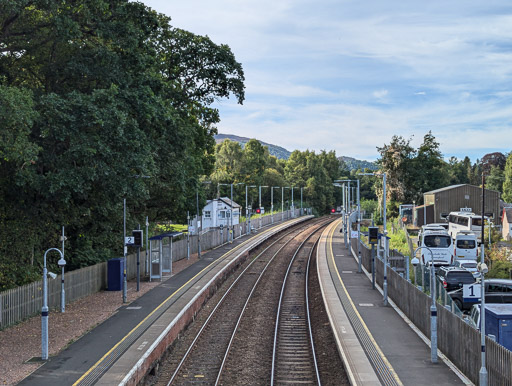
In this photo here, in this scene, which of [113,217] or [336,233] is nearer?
[113,217]

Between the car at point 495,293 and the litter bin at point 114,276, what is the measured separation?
16861mm

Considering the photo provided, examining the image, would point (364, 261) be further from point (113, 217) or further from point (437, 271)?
point (113, 217)

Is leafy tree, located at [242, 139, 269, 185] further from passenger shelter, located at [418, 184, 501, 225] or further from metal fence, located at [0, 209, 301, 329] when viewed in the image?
metal fence, located at [0, 209, 301, 329]

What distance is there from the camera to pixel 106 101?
21.9 metres

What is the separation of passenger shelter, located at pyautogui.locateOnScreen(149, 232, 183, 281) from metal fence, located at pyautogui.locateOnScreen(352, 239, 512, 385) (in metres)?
13.9

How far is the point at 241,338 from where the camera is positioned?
68.2 ft

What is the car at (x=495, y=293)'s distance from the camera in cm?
2116

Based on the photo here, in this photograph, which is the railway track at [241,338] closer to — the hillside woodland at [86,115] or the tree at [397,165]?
the hillside woodland at [86,115]

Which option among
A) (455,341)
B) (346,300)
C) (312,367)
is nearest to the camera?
(455,341)

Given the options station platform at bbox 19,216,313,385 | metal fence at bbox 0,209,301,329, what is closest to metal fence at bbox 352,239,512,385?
station platform at bbox 19,216,313,385

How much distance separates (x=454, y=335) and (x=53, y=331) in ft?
45.3

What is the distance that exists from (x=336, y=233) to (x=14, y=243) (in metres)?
51.0

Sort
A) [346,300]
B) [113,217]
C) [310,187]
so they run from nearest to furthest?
[346,300] < [113,217] < [310,187]

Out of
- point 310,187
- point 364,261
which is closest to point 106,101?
point 364,261
